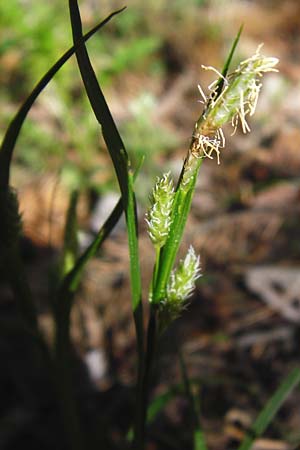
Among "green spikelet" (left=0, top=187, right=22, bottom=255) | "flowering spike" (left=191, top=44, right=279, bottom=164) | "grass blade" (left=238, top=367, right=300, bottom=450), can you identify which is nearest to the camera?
"flowering spike" (left=191, top=44, right=279, bottom=164)

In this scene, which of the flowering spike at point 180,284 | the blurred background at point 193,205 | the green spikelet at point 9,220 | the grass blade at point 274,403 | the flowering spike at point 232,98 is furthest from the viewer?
the blurred background at point 193,205

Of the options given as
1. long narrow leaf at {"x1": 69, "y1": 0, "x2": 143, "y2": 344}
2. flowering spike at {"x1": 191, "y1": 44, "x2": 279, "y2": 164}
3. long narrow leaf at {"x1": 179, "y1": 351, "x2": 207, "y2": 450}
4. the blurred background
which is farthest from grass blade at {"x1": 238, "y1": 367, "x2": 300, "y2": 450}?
flowering spike at {"x1": 191, "y1": 44, "x2": 279, "y2": 164}

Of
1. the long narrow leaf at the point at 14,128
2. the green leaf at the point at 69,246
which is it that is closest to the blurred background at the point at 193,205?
the green leaf at the point at 69,246

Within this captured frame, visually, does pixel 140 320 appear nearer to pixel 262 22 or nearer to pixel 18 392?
pixel 18 392

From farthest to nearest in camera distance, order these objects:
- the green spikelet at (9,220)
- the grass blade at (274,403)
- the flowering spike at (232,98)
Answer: the grass blade at (274,403) < the green spikelet at (9,220) < the flowering spike at (232,98)

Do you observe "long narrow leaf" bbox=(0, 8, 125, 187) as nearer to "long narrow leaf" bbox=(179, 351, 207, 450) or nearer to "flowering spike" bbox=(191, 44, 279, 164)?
"flowering spike" bbox=(191, 44, 279, 164)

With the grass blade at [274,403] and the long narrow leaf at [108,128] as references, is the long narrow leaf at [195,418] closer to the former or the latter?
the grass blade at [274,403]

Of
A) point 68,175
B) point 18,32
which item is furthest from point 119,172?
point 18,32
